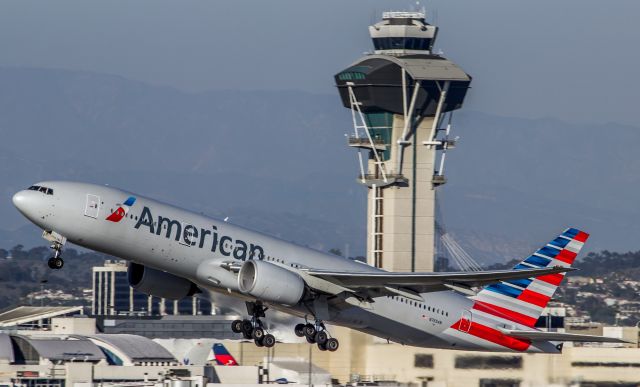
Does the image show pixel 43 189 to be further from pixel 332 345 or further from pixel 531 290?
pixel 531 290

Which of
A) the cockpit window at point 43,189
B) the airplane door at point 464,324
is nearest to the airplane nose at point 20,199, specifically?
the cockpit window at point 43,189

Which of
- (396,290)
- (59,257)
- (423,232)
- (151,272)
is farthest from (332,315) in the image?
(423,232)

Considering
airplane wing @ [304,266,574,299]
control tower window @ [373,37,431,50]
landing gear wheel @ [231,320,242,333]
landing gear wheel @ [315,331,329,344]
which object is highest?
control tower window @ [373,37,431,50]

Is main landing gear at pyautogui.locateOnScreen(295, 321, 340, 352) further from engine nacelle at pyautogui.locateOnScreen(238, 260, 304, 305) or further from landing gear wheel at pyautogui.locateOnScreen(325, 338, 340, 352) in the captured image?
engine nacelle at pyautogui.locateOnScreen(238, 260, 304, 305)

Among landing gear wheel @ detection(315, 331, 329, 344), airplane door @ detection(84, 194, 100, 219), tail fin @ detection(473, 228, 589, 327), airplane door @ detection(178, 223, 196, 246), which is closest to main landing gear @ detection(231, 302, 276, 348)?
landing gear wheel @ detection(315, 331, 329, 344)

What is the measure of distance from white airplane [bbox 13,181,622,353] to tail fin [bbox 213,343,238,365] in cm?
2619

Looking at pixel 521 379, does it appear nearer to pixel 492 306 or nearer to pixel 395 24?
pixel 492 306

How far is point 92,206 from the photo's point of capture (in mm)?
50719

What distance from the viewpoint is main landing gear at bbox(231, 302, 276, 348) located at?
54.7 meters

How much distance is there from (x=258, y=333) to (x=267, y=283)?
12.1 feet

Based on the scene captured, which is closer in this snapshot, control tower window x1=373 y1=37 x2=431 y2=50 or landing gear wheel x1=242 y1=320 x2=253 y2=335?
landing gear wheel x1=242 y1=320 x2=253 y2=335

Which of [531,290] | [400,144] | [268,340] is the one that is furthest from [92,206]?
[400,144]

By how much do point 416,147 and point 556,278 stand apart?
Result: 92.5 metres

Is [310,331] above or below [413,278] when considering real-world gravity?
below
